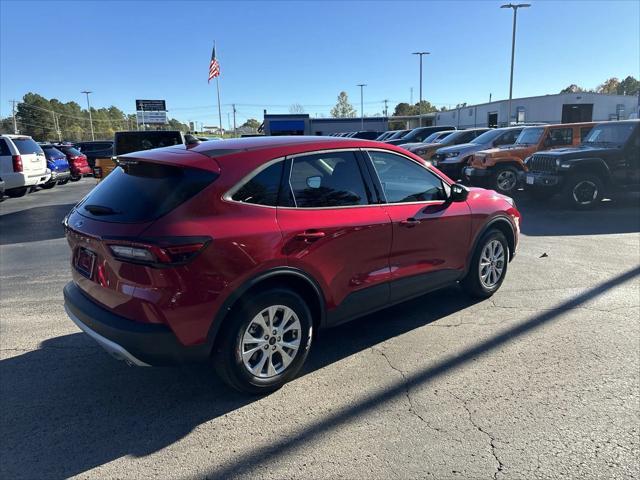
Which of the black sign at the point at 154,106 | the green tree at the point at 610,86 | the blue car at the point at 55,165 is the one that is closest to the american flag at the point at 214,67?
the blue car at the point at 55,165

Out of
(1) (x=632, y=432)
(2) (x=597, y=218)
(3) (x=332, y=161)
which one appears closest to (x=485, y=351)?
(1) (x=632, y=432)

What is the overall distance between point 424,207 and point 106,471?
125 inches

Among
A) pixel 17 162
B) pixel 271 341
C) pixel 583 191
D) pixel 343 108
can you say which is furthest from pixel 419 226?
pixel 343 108

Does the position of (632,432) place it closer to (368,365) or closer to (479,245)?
(368,365)

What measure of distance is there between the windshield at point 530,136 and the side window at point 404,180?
996 centimetres

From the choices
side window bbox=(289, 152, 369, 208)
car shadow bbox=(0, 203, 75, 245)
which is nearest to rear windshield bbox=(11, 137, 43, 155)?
car shadow bbox=(0, 203, 75, 245)

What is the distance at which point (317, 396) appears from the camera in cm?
341

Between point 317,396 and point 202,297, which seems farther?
point 317,396

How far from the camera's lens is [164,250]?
283cm

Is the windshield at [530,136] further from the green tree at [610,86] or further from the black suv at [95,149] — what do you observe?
the green tree at [610,86]

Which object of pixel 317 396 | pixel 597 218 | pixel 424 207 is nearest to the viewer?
pixel 317 396

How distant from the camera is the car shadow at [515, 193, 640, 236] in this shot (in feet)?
29.0

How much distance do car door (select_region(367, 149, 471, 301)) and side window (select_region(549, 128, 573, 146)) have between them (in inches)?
387

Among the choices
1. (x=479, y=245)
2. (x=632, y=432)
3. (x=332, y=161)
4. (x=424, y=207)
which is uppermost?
(x=332, y=161)
